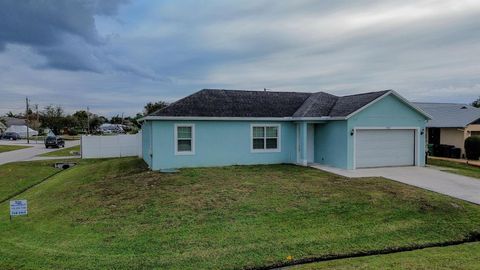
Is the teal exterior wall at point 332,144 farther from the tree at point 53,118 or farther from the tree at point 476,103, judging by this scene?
the tree at point 53,118

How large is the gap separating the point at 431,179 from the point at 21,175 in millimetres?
21270

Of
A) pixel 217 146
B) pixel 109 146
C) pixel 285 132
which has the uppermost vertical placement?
pixel 285 132

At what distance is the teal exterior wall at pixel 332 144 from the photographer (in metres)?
16.6

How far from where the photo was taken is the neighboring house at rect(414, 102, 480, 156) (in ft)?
79.8

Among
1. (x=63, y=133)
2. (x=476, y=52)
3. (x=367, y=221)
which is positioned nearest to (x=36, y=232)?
(x=367, y=221)

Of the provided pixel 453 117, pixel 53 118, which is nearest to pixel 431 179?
pixel 453 117

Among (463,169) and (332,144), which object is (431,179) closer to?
(332,144)

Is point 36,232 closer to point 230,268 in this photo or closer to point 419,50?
point 230,268

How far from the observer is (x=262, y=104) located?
754 inches

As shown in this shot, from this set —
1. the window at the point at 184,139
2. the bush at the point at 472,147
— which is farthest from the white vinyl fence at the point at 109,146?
the bush at the point at 472,147

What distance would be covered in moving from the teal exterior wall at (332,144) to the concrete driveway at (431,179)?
69 centimetres

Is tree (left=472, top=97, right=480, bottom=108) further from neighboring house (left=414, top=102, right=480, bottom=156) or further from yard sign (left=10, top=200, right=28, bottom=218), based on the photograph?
yard sign (left=10, top=200, right=28, bottom=218)

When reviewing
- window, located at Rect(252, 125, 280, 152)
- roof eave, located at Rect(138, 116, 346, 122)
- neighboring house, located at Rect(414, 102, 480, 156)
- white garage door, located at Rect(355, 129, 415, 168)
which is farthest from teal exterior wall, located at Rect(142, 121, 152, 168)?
neighboring house, located at Rect(414, 102, 480, 156)

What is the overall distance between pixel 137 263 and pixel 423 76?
92.0ft
